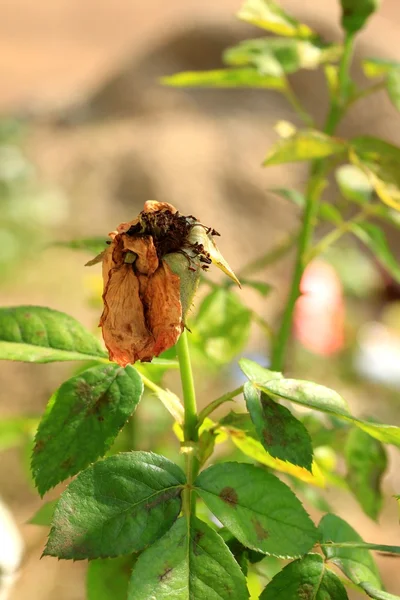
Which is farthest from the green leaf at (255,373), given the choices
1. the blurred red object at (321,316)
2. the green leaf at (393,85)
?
the blurred red object at (321,316)

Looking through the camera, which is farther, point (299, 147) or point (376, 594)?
point (299, 147)

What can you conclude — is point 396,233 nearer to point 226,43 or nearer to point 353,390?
point 353,390

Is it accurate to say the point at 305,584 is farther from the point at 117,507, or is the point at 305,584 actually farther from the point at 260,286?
the point at 260,286

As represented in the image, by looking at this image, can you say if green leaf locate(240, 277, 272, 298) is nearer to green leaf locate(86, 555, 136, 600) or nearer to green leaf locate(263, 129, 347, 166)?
green leaf locate(263, 129, 347, 166)

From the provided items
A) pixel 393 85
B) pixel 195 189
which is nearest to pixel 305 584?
pixel 393 85

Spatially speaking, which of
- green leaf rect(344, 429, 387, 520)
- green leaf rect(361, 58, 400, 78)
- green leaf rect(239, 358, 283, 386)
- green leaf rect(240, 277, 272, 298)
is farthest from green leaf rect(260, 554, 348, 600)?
green leaf rect(361, 58, 400, 78)

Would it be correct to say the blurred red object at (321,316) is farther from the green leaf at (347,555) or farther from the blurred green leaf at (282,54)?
the green leaf at (347,555)
